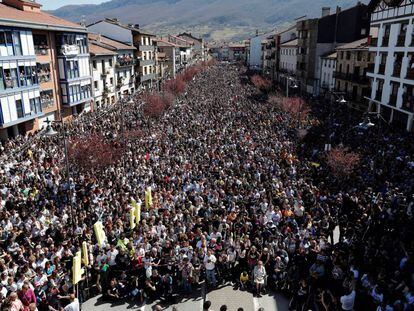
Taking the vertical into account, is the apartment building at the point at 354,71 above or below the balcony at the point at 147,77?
above

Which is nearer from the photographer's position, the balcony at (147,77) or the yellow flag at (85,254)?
the yellow flag at (85,254)

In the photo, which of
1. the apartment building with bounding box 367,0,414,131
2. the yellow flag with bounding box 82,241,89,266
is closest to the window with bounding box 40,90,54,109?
the yellow flag with bounding box 82,241,89,266

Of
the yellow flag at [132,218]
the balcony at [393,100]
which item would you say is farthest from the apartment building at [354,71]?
the yellow flag at [132,218]

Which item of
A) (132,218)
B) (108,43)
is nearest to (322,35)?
(108,43)

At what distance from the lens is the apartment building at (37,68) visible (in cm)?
3042

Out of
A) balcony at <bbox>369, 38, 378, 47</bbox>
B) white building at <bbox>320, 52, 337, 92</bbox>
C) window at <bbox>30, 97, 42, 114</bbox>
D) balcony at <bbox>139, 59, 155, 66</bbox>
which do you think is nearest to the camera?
window at <bbox>30, 97, 42, 114</bbox>

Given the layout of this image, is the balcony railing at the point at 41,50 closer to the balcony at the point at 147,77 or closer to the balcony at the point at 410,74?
the balcony at the point at 147,77

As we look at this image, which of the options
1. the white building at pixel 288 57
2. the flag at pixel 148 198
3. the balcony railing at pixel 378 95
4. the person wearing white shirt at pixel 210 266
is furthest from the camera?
the white building at pixel 288 57

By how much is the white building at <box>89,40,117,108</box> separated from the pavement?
3822 centimetres

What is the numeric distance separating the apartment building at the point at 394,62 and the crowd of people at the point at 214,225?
5770 mm

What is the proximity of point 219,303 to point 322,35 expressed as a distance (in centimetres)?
5482

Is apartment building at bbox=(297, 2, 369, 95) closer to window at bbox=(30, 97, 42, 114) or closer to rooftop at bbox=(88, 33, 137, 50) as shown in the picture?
rooftop at bbox=(88, 33, 137, 50)

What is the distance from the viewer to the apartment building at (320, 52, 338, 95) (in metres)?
53.4

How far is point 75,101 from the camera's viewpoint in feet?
136
